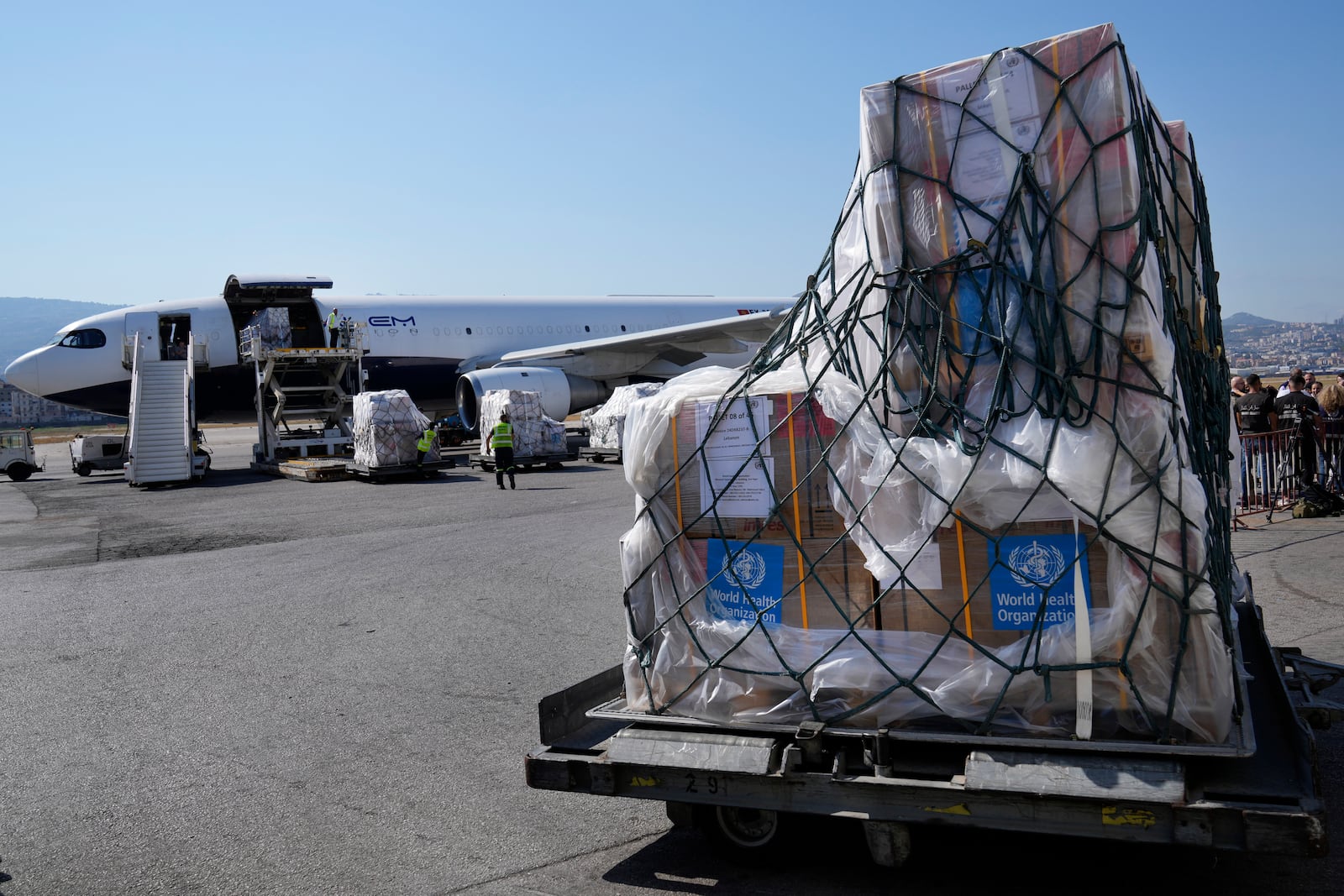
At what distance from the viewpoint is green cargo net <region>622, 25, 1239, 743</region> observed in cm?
319

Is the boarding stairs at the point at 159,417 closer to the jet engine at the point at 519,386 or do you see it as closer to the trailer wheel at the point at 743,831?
the jet engine at the point at 519,386

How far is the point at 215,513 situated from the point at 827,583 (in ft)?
46.4

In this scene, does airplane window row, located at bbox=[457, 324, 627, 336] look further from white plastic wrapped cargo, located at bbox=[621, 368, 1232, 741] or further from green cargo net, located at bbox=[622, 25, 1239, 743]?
green cargo net, located at bbox=[622, 25, 1239, 743]

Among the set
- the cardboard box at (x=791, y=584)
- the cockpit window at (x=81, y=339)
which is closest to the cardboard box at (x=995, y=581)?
the cardboard box at (x=791, y=584)

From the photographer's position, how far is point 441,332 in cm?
2714

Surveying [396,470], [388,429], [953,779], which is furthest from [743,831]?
[388,429]

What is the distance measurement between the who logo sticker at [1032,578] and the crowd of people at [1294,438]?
30.3ft

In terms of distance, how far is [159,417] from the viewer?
22.4m

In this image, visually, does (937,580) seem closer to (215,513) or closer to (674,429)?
(674,429)

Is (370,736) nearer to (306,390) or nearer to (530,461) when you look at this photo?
(530,461)

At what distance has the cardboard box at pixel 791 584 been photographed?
3639mm

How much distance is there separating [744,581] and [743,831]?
2.80 ft

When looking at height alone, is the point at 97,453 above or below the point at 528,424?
below

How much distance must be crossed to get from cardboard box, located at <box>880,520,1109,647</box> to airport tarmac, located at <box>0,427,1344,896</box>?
0.84m
